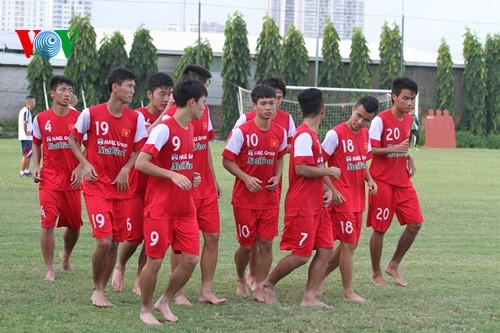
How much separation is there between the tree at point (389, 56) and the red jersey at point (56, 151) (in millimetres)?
33385

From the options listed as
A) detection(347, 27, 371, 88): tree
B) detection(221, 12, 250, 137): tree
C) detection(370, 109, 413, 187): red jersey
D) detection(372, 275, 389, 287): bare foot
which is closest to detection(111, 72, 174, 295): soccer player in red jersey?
detection(370, 109, 413, 187): red jersey

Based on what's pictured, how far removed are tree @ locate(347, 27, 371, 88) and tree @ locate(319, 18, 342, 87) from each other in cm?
53

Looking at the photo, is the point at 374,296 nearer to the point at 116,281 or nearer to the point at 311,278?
the point at 311,278

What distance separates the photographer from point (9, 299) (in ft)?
26.9

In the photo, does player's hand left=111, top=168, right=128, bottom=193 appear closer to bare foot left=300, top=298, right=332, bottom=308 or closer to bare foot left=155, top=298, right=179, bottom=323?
bare foot left=155, top=298, right=179, bottom=323

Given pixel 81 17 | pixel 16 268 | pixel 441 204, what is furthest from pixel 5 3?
pixel 16 268

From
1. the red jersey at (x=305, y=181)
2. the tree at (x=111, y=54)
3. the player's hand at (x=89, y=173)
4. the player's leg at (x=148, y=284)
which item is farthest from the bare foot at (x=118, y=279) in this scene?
the tree at (x=111, y=54)

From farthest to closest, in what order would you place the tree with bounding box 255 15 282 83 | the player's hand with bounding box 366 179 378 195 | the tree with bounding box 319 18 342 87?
the tree with bounding box 319 18 342 87 < the tree with bounding box 255 15 282 83 < the player's hand with bounding box 366 179 378 195

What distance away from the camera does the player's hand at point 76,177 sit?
9422 mm

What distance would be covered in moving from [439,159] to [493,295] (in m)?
22.6

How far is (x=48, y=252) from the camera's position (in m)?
9.50

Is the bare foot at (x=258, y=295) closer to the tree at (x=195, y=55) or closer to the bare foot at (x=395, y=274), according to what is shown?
the bare foot at (x=395, y=274)

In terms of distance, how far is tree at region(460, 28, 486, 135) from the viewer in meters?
42.8

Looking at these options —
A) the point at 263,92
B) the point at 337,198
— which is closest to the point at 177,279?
the point at 337,198
